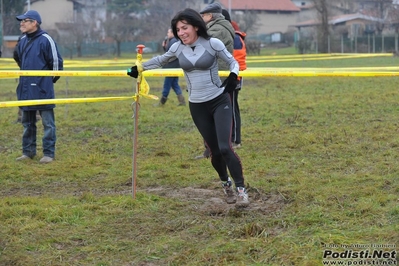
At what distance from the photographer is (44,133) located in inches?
380

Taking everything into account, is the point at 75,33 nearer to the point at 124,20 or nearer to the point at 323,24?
the point at 124,20

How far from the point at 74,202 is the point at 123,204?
1.89ft

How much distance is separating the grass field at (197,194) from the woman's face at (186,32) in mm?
1636

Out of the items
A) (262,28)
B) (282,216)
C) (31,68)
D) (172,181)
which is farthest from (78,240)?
(262,28)

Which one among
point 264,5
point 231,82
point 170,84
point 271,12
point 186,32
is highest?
point 264,5

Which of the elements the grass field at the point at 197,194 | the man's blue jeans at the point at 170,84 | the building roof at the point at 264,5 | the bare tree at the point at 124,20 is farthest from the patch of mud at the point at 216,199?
the building roof at the point at 264,5

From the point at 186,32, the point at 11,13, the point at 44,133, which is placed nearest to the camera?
the point at 186,32

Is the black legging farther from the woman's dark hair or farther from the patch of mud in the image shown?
the woman's dark hair

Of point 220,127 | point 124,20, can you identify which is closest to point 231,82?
point 220,127

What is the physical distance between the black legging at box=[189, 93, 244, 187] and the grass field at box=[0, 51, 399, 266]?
16.8 inches

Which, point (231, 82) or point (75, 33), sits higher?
point (75, 33)

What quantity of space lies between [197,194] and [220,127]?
3.45 ft

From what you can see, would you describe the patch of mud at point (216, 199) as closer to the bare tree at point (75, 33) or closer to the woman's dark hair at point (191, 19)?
the woman's dark hair at point (191, 19)

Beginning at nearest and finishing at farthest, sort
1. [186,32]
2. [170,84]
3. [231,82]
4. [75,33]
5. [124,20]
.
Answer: [231,82] < [186,32] < [170,84] < [75,33] < [124,20]
